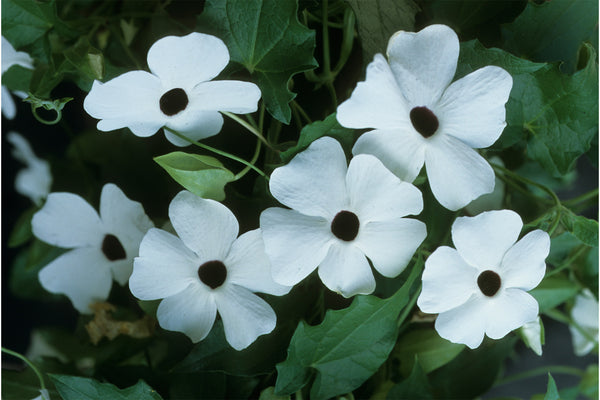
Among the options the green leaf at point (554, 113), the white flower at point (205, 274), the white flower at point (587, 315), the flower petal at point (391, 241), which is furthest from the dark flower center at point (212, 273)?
the white flower at point (587, 315)

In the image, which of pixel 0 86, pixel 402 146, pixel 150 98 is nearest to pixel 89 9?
pixel 0 86

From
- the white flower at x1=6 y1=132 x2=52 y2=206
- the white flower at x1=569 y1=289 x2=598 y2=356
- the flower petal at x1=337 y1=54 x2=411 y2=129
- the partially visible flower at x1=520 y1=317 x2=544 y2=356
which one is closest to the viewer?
the flower petal at x1=337 y1=54 x2=411 y2=129

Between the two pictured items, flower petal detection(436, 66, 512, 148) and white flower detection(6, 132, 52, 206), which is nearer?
flower petal detection(436, 66, 512, 148)

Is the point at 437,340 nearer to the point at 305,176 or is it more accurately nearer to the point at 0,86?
the point at 305,176

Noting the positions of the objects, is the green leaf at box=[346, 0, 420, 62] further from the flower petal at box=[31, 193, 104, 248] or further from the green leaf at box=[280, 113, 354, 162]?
the flower petal at box=[31, 193, 104, 248]

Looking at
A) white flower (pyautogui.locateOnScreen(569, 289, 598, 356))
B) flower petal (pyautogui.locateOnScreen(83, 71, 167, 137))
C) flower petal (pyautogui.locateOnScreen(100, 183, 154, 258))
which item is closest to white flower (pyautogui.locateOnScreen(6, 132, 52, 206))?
flower petal (pyautogui.locateOnScreen(100, 183, 154, 258))

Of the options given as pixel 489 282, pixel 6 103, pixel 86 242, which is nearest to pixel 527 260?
pixel 489 282

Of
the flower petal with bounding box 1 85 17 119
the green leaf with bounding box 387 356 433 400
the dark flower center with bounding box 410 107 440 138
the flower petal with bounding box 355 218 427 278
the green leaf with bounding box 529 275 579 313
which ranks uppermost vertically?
the dark flower center with bounding box 410 107 440 138

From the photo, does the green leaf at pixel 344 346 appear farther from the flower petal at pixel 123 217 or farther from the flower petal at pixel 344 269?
the flower petal at pixel 123 217
